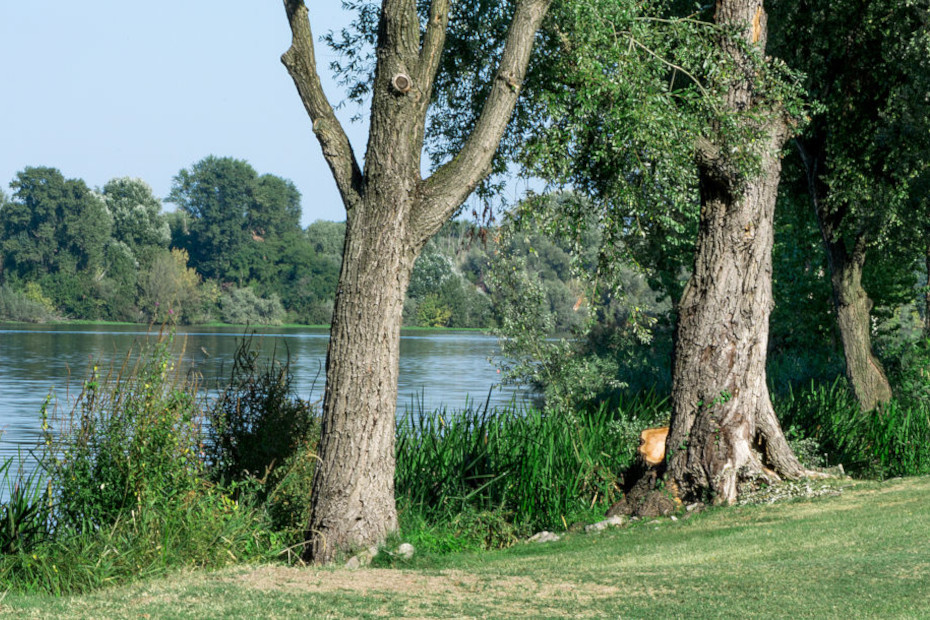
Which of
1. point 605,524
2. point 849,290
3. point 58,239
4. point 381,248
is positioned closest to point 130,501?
point 381,248

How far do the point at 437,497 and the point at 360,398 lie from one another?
2.19m

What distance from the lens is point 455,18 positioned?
10.8 m

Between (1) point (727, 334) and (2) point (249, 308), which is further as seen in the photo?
(2) point (249, 308)

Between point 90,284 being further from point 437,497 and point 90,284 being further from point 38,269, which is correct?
point 437,497

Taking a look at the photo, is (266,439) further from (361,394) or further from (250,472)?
(361,394)

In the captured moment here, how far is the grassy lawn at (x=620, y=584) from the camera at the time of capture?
5480 millimetres

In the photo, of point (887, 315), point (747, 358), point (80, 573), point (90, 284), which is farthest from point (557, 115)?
point (90, 284)

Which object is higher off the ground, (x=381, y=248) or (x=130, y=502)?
(x=381, y=248)

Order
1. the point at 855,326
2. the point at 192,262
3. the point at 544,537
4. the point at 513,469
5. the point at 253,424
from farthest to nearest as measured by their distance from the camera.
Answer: the point at 192,262 < the point at 855,326 < the point at 513,469 < the point at 253,424 < the point at 544,537

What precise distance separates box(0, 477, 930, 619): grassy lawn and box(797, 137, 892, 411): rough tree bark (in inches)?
267

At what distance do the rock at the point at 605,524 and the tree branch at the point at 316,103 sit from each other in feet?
12.6

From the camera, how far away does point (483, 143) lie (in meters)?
8.66

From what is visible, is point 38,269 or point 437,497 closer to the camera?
point 437,497

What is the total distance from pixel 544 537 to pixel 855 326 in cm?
794
